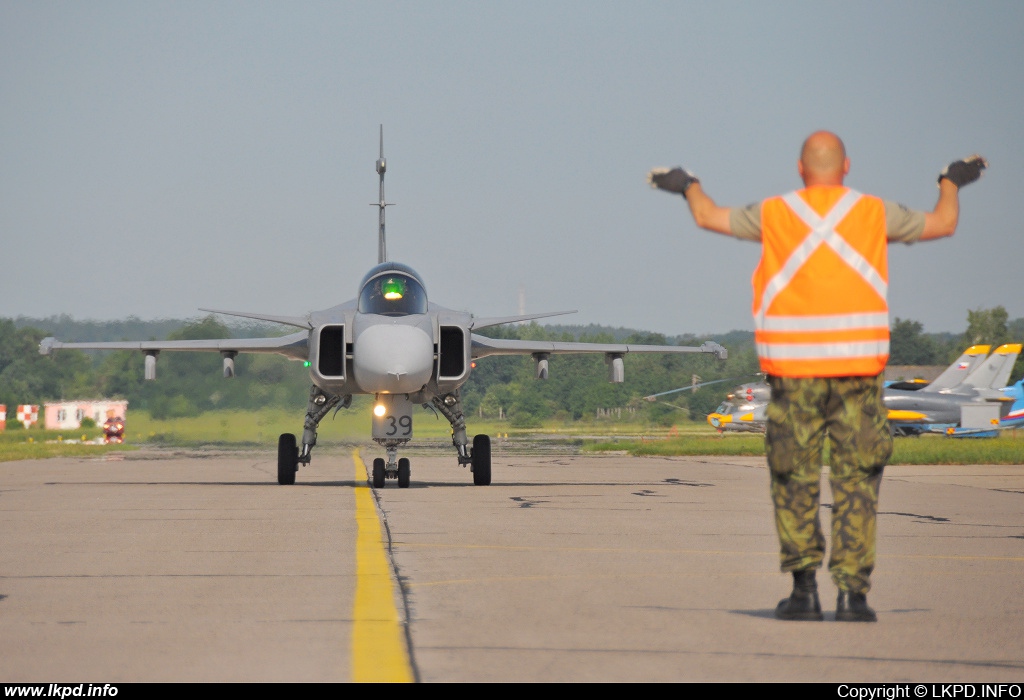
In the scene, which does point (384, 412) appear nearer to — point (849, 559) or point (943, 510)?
point (943, 510)

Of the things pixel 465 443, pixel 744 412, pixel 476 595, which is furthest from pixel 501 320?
Result: pixel 744 412

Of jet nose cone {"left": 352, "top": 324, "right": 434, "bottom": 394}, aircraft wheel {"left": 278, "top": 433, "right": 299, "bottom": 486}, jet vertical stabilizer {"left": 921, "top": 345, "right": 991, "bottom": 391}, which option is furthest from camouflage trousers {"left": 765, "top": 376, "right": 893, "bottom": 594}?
jet vertical stabilizer {"left": 921, "top": 345, "right": 991, "bottom": 391}

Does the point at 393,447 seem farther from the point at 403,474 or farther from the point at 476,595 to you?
the point at 476,595

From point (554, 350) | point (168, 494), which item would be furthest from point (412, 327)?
point (554, 350)

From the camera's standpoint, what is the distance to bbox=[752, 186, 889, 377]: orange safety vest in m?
5.12

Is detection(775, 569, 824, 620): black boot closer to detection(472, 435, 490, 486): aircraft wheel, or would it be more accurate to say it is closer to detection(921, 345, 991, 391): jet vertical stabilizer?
detection(472, 435, 490, 486): aircraft wheel

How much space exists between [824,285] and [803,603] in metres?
1.30

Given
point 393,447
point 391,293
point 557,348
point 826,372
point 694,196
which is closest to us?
point 826,372

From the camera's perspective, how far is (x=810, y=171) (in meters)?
5.32

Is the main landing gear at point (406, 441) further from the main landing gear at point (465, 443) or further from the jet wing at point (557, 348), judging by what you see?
the jet wing at point (557, 348)

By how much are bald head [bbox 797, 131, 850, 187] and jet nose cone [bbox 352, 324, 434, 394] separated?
1038 centimetres

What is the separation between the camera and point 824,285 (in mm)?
5164

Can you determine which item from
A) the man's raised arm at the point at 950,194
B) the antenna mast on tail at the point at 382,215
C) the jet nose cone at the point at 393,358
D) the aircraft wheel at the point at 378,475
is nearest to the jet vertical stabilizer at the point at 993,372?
the antenna mast on tail at the point at 382,215

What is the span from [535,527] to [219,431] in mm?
19607
